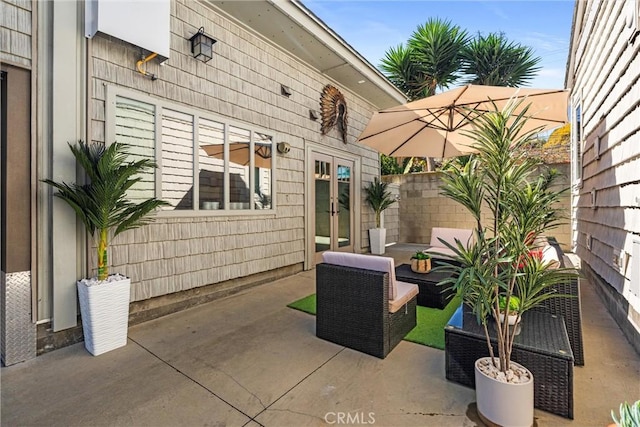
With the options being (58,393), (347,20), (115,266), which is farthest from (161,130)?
(347,20)

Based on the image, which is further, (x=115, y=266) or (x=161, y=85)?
(x=161, y=85)

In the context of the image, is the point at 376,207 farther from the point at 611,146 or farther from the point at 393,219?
the point at 611,146

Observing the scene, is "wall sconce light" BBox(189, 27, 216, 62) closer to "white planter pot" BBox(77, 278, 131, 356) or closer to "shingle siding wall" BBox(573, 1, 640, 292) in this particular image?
"white planter pot" BBox(77, 278, 131, 356)

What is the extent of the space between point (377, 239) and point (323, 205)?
6.36ft

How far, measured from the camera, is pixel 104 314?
104 inches

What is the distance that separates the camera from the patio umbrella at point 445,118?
11.3 feet

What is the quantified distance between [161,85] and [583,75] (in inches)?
262

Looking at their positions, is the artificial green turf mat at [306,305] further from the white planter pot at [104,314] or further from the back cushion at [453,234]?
the back cushion at [453,234]

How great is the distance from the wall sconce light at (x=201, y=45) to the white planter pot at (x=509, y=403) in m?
4.31

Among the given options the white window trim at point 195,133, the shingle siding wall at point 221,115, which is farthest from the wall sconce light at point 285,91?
the white window trim at point 195,133

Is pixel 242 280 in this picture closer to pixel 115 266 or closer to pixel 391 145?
pixel 115 266

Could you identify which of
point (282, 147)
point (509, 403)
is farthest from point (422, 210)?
point (509, 403)

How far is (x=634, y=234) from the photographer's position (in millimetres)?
2643

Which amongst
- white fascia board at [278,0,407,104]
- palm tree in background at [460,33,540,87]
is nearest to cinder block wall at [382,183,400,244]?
white fascia board at [278,0,407,104]
